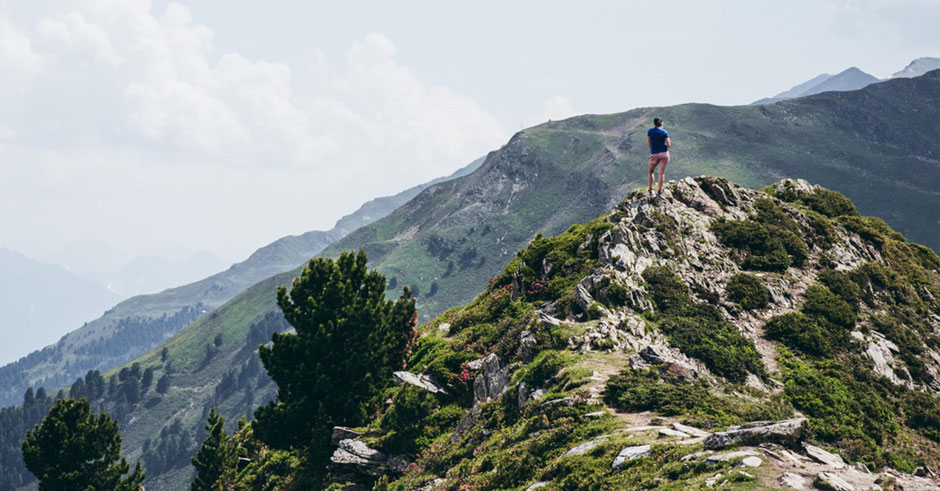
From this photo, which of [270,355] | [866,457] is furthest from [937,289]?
[270,355]

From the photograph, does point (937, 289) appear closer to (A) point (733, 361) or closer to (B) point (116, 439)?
(A) point (733, 361)

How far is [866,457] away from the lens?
17469 millimetres

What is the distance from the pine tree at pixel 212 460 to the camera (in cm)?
4338

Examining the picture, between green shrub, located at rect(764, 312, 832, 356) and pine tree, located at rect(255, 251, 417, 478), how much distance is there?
2209 cm

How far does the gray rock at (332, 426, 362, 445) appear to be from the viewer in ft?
93.0

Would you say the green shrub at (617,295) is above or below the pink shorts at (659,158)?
below

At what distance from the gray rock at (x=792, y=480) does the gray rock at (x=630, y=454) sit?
3.56 metres

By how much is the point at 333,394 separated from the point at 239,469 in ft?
69.1

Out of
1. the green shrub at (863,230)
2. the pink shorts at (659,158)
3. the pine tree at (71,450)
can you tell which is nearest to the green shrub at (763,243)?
the green shrub at (863,230)

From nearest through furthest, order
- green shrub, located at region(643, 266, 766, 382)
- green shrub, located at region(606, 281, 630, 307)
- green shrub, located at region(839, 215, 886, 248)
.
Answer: green shrub, located at region(643, 266, 766, 382) < green shrub, located at region(606, 281, 630, 307) < green shrub, located at region(839, 215, 886, 248)

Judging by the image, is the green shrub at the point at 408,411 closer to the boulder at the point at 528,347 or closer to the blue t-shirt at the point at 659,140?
the boulder at the point at 528,347

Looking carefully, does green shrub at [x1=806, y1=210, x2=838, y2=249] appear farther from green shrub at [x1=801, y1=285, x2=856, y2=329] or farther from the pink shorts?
the pink shorts

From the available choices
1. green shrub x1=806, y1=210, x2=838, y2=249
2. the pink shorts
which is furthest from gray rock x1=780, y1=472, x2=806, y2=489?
green shrub x1=806, y1=210, x2=838, y2=249

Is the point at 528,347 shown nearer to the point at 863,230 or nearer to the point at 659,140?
the point at 659,140
